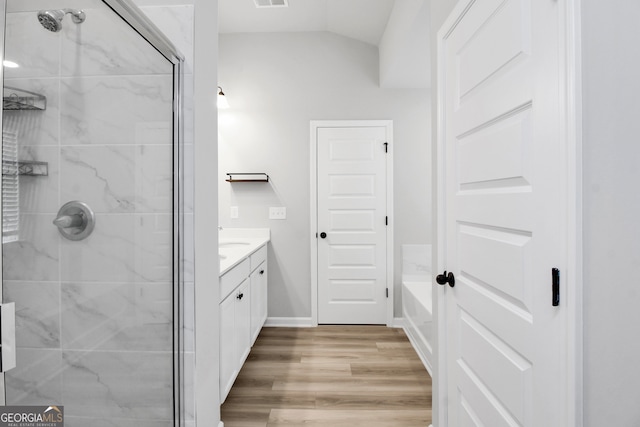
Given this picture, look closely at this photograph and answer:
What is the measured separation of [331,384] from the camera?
222 cm

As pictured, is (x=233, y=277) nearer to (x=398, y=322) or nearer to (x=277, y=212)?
(x=277, y=212)

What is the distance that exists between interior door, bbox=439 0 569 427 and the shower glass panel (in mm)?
1152

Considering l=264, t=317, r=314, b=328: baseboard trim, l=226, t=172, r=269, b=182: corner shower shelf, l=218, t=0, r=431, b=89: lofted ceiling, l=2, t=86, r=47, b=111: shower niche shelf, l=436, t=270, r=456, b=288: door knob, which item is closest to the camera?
l=2, t=86, r=47, b=111: shower niche shelf

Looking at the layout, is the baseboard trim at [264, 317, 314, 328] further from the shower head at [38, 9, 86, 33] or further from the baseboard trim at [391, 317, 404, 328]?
the shower head at [38, 9, 86, 33]

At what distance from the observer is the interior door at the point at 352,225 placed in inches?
131

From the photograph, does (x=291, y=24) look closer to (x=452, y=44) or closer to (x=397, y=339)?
(x=452, y=44)

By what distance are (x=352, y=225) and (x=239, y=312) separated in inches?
61.3

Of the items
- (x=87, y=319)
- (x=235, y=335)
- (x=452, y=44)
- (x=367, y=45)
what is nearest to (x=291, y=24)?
(x=367, y=45)

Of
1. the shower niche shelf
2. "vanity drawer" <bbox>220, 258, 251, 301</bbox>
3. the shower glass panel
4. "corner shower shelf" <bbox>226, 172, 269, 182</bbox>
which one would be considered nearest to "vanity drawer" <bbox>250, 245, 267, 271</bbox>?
"vanity drawer" <bbox>220, 258, 251, 301</bbox>

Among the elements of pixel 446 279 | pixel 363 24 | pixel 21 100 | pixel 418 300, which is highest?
pixel 363 24

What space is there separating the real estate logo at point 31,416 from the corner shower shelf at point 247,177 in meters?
2.57

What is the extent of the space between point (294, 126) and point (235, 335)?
210 centimetres

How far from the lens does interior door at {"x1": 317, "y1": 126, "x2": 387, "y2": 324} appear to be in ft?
10.9

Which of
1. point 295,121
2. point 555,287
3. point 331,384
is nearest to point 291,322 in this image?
point 331,384
